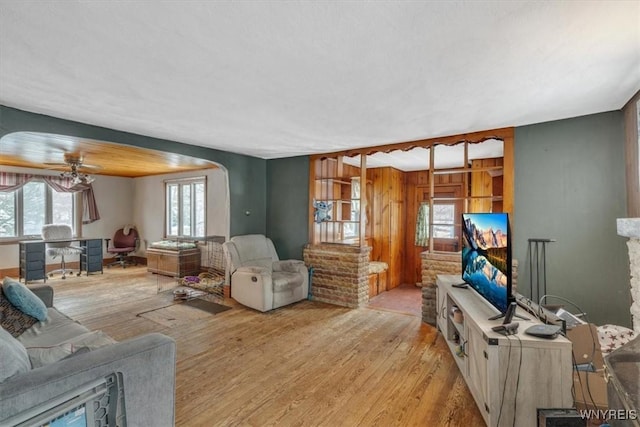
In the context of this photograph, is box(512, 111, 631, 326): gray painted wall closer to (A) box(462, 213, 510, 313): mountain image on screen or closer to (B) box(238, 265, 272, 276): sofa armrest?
(A) box(462, 213, 510, 313): mountain image on screen

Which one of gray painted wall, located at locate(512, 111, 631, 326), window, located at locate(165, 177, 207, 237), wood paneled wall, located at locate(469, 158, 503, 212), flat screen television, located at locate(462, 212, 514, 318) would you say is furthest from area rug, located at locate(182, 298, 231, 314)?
wood paneled wall, located at locate(469, 158, 503, 212)

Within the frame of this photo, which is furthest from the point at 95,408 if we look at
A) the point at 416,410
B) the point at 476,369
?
the point at 476,369

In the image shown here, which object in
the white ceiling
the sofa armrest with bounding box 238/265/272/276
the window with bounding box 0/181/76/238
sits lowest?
the sofa armrest with bounding box 238/265/272/276

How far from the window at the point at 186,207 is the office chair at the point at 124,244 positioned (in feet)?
4.11

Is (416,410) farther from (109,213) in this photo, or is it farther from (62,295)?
(109,213)

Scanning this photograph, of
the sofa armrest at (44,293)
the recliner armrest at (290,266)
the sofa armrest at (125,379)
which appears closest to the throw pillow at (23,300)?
the sofa armrest at (44,293)

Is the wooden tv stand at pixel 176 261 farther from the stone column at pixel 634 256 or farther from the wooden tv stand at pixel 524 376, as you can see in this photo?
the stone column at pixel 634 256

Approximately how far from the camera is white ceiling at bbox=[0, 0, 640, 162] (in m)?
1.49

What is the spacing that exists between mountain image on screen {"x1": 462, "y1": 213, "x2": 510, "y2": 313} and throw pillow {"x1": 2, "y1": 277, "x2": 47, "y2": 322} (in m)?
3.67

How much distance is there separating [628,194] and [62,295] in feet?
25.0

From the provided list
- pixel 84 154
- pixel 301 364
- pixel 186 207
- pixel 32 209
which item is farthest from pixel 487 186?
pixel 32 209

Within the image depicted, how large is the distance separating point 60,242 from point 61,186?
1476 millimetres

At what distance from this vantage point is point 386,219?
6266 mm

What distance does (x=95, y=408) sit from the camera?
133cm
